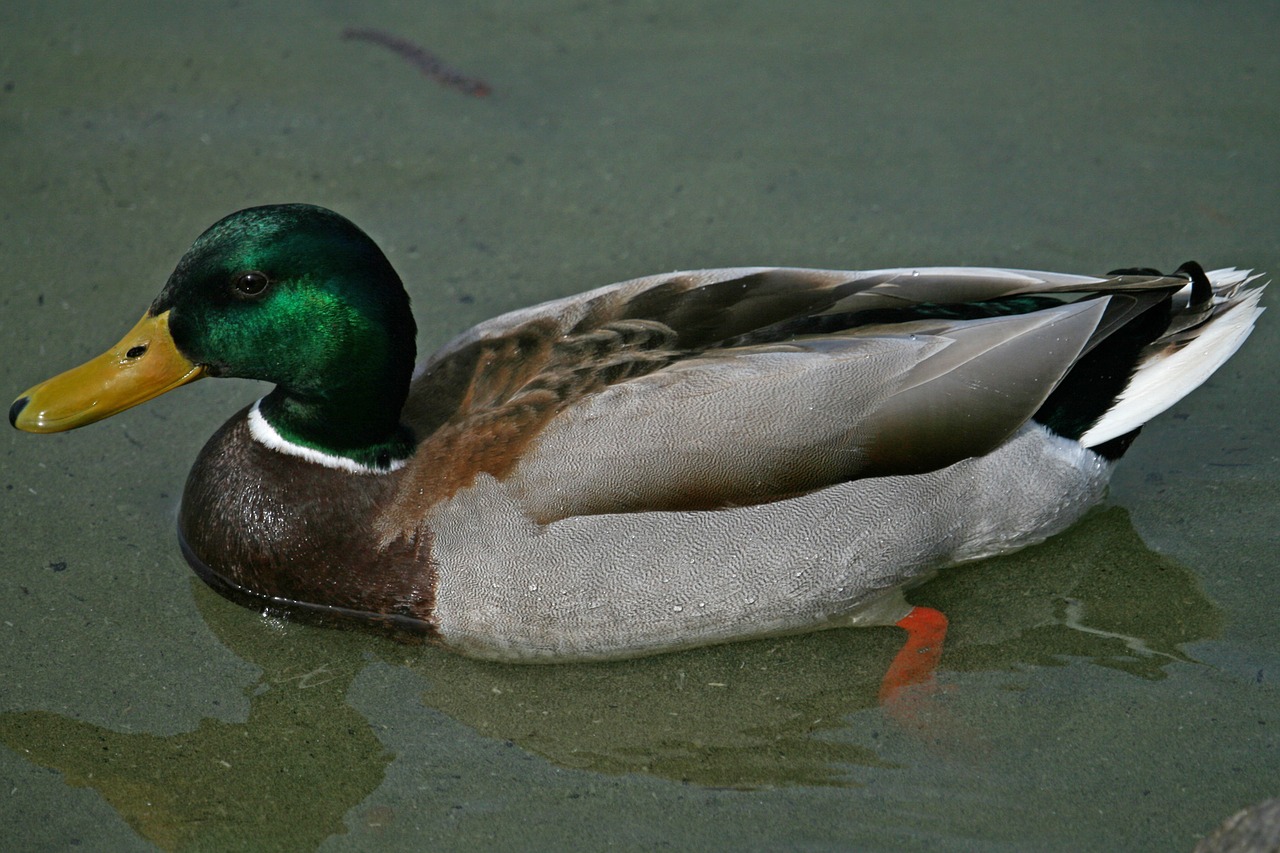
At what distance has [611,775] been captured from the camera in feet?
12.7

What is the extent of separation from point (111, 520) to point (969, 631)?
2.81m

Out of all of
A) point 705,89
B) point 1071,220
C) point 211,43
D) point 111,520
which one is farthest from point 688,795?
point 211,43

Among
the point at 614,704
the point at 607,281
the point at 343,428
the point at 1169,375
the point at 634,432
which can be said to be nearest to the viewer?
the point at 634,432

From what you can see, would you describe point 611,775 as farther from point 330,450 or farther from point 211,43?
point 211,43

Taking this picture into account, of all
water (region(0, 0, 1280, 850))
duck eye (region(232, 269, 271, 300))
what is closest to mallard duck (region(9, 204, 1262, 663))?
duck eye (region(232, 269, 271, 300))

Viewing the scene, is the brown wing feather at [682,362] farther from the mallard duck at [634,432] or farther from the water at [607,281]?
the water at [607,281]

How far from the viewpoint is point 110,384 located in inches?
159

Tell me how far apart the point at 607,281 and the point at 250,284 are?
2031 mm

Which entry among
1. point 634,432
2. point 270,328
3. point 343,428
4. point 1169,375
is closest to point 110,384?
point 270,328

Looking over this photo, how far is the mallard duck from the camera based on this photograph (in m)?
3.97

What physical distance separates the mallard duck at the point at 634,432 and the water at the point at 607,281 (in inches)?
9.7

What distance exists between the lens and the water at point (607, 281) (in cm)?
380

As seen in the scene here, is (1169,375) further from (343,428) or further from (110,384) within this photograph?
Result: (110,384)

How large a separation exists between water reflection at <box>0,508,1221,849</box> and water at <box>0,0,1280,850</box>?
12 millimetres
